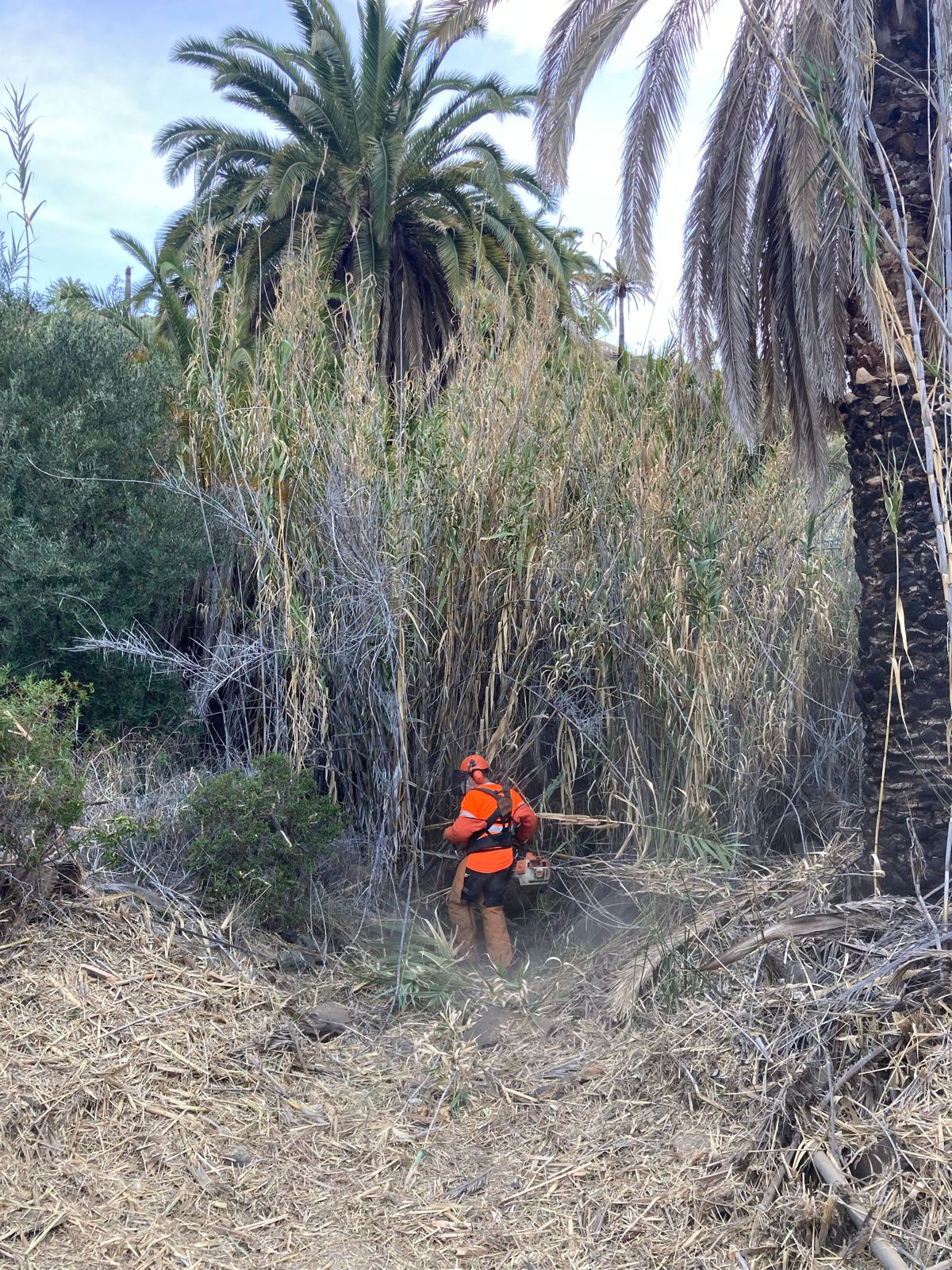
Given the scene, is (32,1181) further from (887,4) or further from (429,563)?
(887,4)

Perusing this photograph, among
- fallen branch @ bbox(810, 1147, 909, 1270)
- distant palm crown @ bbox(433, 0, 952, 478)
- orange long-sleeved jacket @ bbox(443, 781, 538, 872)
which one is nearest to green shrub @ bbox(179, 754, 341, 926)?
orange long-sleeved jacket @ bbox(443, 781, 538, 872)

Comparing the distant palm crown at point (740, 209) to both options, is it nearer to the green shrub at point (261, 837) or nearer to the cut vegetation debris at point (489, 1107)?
the cut vegetation debris at point (489, 1107)

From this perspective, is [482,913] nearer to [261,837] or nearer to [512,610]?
[261,837]

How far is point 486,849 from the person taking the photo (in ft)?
16.9

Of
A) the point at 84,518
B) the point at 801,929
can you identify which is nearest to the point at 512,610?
the point at 801,929

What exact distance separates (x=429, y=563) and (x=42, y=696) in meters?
2.05

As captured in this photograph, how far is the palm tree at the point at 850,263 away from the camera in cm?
336

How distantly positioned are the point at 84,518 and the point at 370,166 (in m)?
7.29

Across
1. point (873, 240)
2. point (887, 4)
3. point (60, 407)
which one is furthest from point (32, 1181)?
point (887, 4)

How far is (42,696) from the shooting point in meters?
4.43

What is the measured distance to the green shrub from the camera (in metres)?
4.73

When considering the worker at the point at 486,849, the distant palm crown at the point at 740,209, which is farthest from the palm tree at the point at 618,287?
the worker at the point at 486,849

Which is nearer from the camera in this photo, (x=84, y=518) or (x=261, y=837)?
(x=261, y=837)

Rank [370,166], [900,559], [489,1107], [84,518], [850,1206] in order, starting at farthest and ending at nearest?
[370,166]
[84,518]
[900,559]
[489,1107]
[850,1206]
